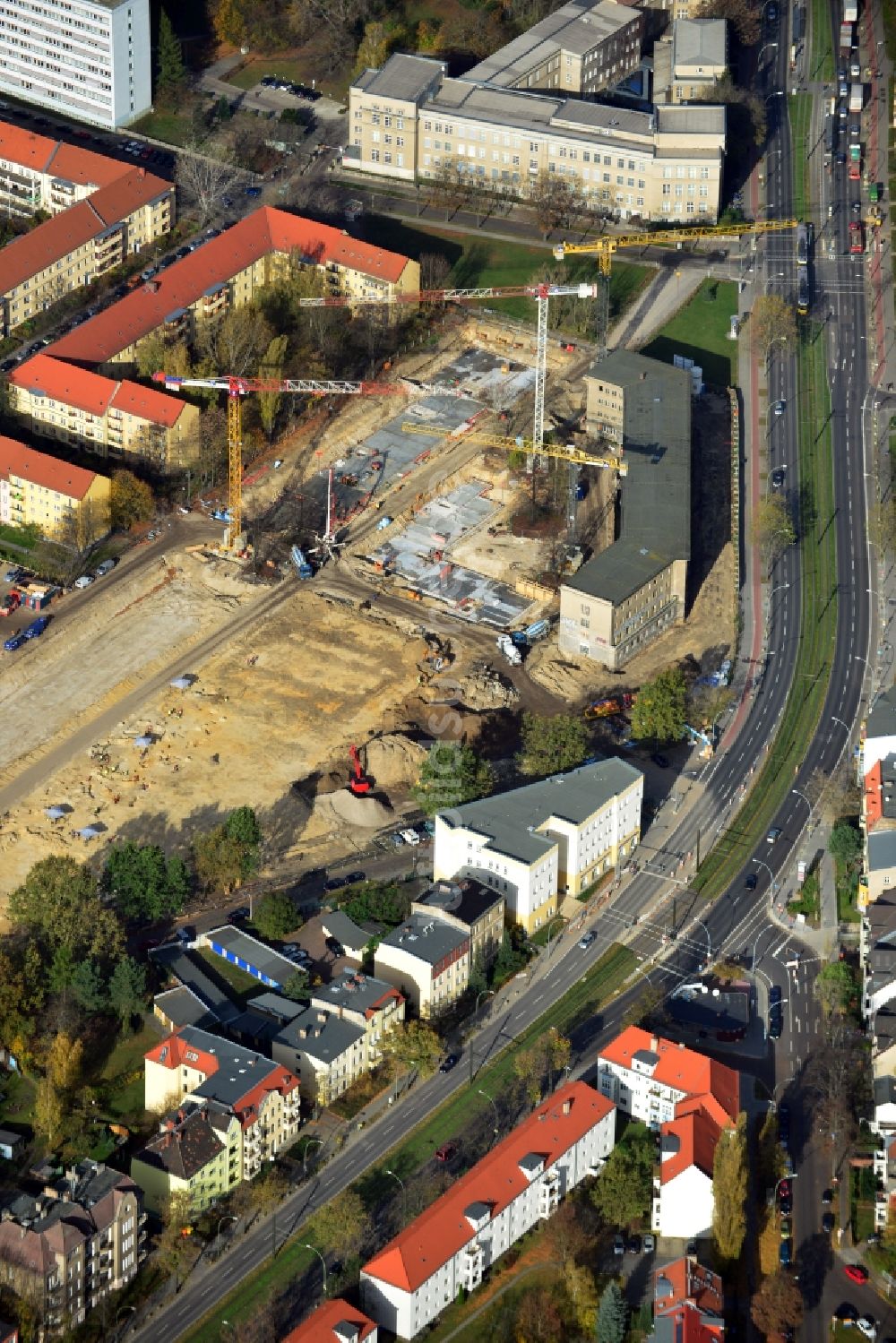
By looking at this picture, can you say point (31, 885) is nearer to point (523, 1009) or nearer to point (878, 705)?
point (523, 1009)

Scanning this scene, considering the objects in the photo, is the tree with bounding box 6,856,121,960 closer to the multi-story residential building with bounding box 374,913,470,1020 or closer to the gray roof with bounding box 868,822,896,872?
the multi-story residential building with bounding box 374,913,470,1020

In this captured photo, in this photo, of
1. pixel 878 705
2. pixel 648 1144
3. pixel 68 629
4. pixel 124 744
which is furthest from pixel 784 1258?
pixel 68 629

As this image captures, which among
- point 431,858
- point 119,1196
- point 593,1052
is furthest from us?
point 431,858

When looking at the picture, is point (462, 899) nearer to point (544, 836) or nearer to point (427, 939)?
point (427, 939)

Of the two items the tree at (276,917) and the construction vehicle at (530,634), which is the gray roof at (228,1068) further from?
the construction vehicle at (530,634)

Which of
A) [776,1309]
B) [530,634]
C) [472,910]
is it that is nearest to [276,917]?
[472,910]

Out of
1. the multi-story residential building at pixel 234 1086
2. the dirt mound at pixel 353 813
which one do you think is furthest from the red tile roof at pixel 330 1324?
the dirt mound at pixel 353 813
